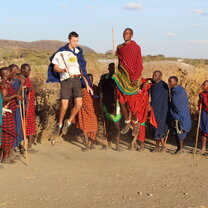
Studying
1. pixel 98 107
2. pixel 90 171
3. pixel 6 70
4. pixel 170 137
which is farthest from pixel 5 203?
pixel 170 137

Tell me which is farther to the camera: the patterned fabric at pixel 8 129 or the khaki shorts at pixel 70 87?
the khaki shorts at pixel 70 87

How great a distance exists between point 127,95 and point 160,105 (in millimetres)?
815

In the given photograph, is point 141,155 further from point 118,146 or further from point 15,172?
point 15,172

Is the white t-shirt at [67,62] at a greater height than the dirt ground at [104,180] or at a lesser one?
greater

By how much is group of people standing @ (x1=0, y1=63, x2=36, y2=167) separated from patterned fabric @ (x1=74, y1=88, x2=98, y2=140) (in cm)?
113

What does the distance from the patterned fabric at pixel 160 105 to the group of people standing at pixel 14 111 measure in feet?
8.61

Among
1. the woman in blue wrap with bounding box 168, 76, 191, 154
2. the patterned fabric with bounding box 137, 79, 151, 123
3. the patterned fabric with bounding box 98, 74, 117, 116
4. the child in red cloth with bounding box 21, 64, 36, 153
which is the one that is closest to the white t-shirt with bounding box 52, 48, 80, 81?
the child in red cloth with bounding box 21, 64, 36, 153

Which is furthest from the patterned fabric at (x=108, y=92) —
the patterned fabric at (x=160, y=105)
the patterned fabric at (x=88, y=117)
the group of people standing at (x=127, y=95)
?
the patterned fabric at (x=160, y=105)

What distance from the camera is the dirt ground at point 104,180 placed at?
4.92m

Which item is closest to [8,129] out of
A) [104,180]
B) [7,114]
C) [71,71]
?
[7,114]

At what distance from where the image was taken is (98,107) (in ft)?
28.4

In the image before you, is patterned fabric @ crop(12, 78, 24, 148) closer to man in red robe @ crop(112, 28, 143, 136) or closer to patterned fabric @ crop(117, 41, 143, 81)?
man in red robe @ crop(112, 28, 143, 136)

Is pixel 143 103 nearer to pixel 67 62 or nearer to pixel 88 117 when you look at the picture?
pixel 88 117

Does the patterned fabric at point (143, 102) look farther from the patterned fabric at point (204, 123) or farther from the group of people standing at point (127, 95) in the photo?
the patterned fabric at point (204, 123)
